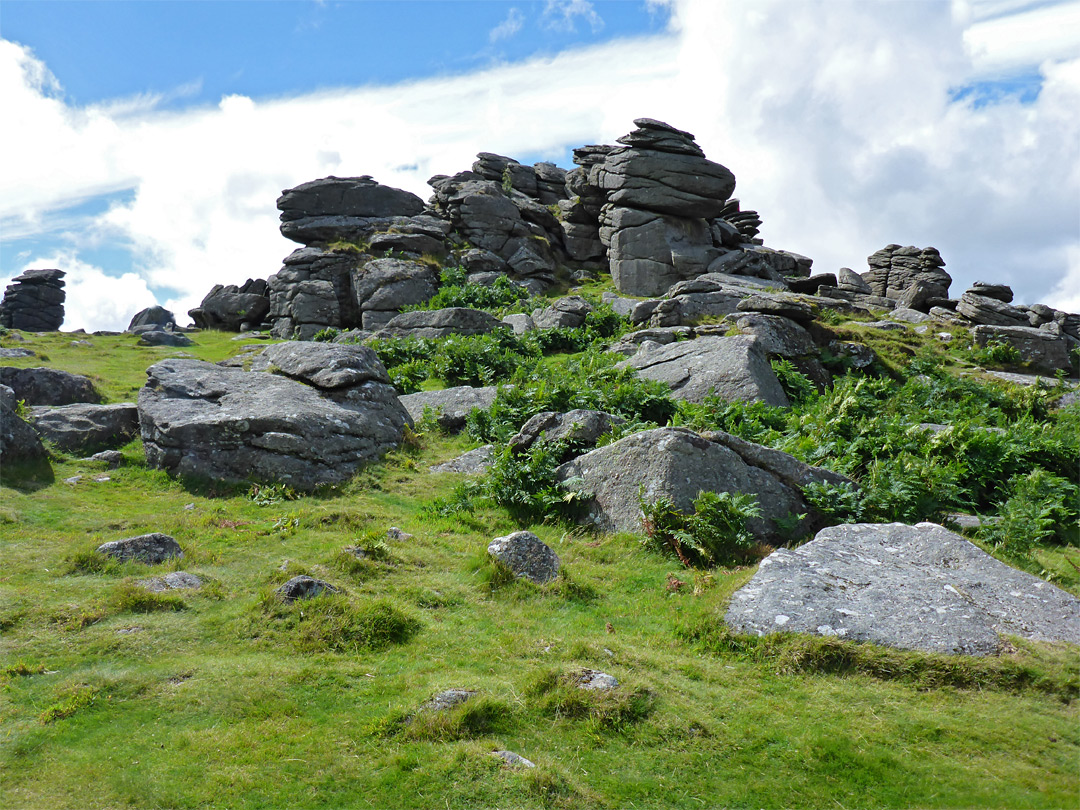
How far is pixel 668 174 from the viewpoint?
54.2m

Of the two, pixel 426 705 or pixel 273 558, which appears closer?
pixel 426 705

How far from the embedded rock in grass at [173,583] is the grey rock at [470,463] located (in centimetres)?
812

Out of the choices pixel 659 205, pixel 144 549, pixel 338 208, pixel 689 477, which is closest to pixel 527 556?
pixel 689 477

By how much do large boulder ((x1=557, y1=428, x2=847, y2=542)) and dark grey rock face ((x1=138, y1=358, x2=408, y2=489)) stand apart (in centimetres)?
712

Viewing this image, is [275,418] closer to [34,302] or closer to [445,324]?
[445,324]

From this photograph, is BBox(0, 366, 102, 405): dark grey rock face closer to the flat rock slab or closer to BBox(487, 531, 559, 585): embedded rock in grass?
BBox(487, 531, 559, 585): embedded rock in grass

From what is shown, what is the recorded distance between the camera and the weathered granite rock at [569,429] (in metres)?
16.3

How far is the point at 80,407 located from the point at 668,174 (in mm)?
45220

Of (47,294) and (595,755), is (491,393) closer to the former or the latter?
(595,755)

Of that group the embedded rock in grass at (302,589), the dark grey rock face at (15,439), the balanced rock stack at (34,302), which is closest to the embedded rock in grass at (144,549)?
the embedded rock in grass at (302,589)

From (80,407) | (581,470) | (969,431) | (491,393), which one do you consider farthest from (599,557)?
(80,407)

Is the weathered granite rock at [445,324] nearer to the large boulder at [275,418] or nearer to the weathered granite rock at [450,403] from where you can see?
the weathered granite rock at [450,403]

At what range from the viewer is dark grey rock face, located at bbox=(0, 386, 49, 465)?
16250mm

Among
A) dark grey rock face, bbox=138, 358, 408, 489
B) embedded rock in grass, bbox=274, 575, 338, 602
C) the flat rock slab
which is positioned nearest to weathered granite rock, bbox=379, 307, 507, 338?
dark grey rock face, bbox=138, 358, 408, 489
